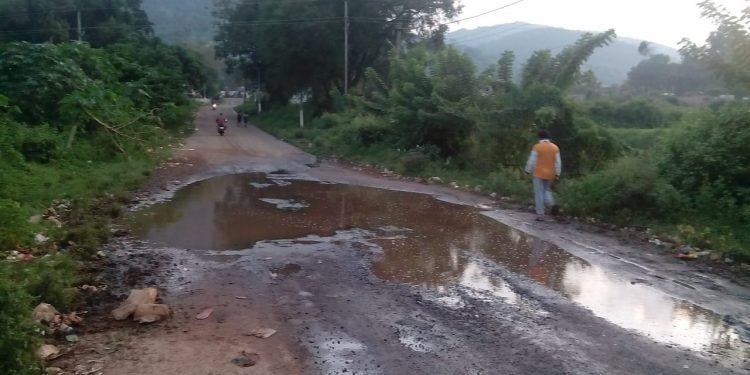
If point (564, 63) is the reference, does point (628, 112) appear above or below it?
below

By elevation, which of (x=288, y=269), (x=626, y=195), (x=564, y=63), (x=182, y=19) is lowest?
(x=288, y=269)

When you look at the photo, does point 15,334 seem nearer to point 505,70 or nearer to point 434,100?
point 505,70

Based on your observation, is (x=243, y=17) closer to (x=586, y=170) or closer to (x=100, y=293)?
(x=586, y=170)

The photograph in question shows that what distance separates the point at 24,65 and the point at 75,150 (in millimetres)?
3300

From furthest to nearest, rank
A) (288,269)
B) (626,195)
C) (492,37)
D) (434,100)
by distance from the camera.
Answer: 1. (492,37)
2. (434,100)
3. (626,195)
4. (288,269)

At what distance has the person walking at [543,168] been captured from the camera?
11.0 m

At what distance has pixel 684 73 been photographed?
68.7m

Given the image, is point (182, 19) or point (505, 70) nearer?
point (505, 70)

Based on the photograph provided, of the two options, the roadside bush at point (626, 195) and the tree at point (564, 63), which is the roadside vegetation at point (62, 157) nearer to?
the roadside bush at point (626, 195)

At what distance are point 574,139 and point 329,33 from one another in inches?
880

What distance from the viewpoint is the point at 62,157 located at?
14469 millimetres

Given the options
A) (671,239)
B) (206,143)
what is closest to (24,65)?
(206,143)

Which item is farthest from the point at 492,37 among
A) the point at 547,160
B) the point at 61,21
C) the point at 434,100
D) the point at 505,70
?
the point at 547,160

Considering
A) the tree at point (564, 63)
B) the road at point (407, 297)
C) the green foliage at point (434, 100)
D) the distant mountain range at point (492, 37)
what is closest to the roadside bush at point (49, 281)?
the road at point (407, 297)
